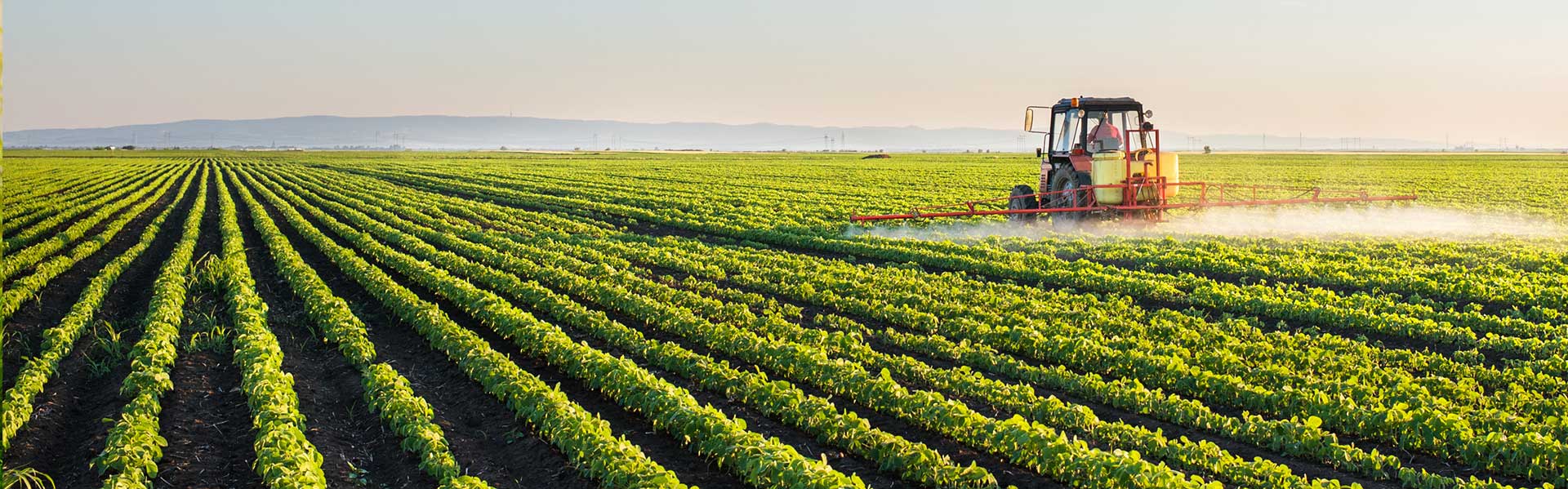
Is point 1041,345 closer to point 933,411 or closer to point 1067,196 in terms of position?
point 933,411

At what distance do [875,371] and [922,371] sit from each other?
0.52 m

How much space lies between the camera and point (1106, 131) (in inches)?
790

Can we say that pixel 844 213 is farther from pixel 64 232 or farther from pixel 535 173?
pixel 535 173

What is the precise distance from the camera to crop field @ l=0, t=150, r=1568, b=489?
6.97 meters

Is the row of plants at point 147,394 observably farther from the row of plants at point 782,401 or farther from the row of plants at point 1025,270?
the row of plants at point 1025,270

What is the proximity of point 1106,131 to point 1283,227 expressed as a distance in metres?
4.23

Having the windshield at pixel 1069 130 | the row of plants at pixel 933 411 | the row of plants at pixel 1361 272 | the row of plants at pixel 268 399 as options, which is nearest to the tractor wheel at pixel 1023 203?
the windshield at pixel 1069 130

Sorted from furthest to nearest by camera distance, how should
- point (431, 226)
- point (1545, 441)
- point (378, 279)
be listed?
1. point (431, 226)
2. point (378, 279)
3. point (1545, 441)

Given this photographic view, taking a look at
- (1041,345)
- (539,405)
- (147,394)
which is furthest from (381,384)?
(1041,345)

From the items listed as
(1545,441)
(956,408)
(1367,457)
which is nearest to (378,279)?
(956,408)

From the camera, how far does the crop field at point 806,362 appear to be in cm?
697

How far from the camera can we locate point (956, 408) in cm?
753

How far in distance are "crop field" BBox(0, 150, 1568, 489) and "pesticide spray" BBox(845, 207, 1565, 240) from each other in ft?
1.27

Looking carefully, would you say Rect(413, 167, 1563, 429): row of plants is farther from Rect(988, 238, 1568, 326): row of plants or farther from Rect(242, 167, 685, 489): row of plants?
Rect(242, 167, 685, 489): row of plants
